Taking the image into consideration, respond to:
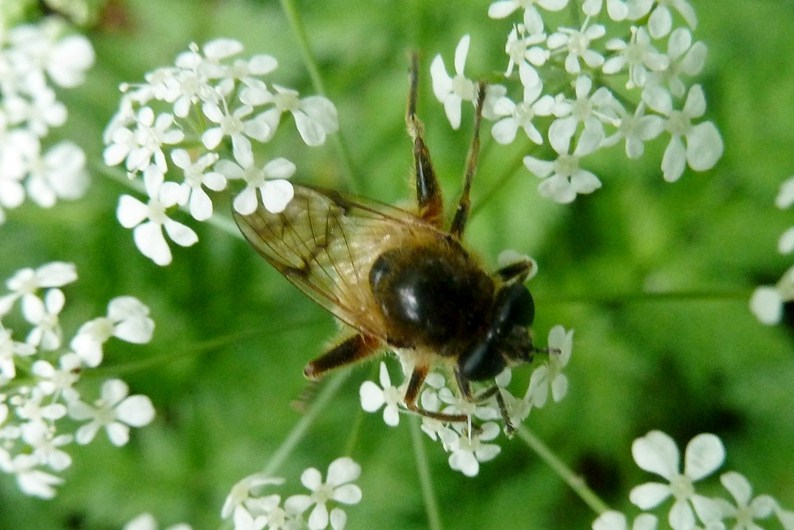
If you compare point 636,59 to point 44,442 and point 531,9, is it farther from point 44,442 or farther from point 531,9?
point 44,442

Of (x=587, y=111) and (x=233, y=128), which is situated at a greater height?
(x=233, y=128)

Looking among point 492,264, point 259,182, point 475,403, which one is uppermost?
point 259,182

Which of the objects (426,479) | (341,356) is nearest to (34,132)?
(341,356)

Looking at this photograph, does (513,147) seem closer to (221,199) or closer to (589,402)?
(589,402)

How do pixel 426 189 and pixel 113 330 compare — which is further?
pixel 113 330

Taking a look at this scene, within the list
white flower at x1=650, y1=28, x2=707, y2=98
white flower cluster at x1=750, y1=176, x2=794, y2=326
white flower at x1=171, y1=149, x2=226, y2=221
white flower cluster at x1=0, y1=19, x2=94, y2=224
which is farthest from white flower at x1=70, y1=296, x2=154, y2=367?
white flower cluster at x1=750, y1=176, x2=794, y2=326

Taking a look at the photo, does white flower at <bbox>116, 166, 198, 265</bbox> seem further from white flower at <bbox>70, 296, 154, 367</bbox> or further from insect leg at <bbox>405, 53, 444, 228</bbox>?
insect leg at <bbox>405, 53, 444, 228</bbox>

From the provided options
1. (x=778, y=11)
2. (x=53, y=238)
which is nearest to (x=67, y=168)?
(x=53, y=238)
